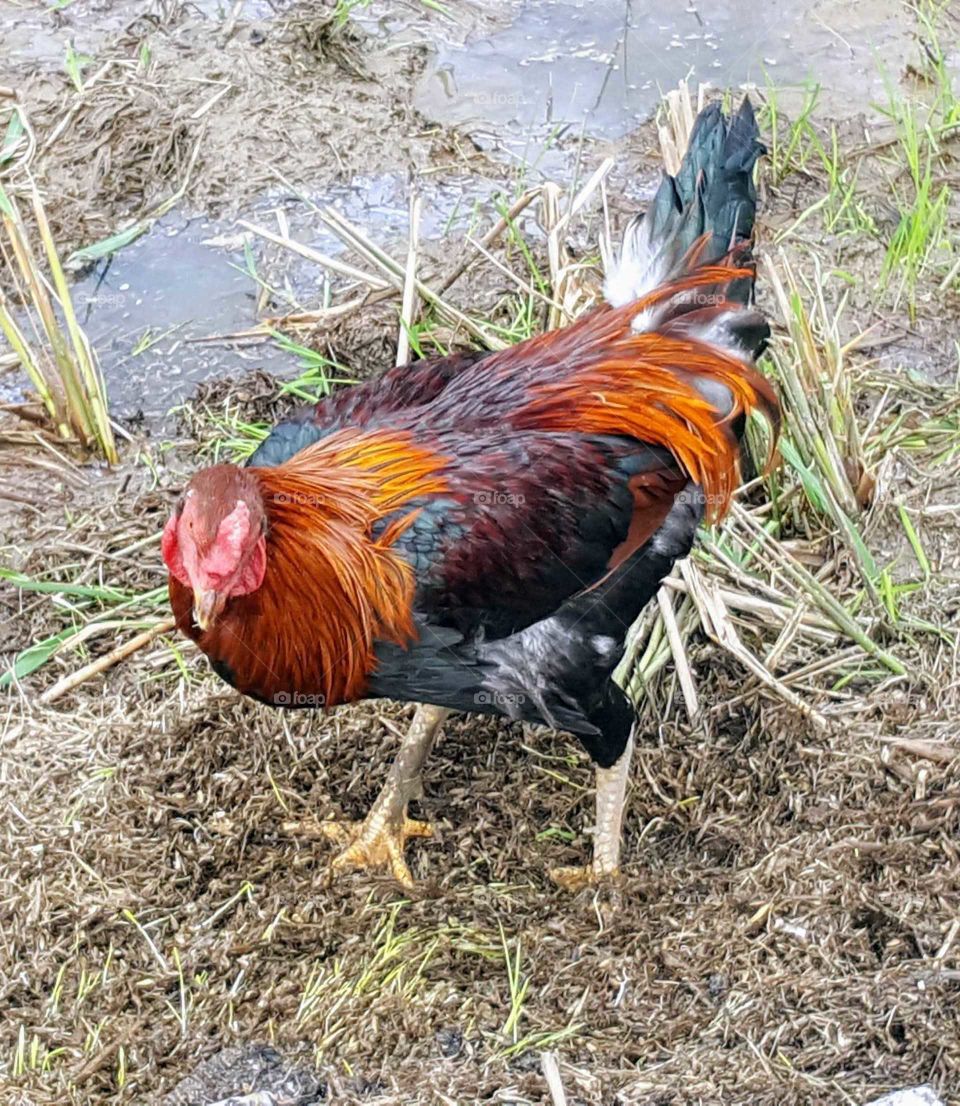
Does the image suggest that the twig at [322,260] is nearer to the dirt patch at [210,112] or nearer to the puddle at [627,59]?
the dirt patch at [210,112]

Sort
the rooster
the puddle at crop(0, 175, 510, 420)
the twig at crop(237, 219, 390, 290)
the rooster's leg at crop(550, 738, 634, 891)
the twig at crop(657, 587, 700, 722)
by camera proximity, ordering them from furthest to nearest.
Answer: the puddle at crop(0, 175, 510, 420) < the twig at crop(237, 219, 390, 290) < the twig at crop(657, 587, 700, 722) < the rooster's leg at crop(550, 738, 634, 891) < the rooster

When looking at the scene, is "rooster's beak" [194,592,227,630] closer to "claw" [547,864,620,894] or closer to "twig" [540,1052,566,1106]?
"twig" [540,1052,566,1106]

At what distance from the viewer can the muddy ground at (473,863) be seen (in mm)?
2736

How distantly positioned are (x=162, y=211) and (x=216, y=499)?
298 cm

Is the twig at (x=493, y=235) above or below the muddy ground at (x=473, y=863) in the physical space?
above

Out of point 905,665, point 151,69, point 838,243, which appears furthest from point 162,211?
point 905,665

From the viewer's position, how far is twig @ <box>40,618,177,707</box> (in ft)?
11.8

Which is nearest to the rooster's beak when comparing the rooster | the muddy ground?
the rooster

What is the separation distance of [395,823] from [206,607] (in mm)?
1169

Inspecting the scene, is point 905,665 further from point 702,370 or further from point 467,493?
point 467,493

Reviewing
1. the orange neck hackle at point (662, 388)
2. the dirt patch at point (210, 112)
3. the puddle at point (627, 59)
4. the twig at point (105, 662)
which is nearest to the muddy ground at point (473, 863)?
the twig at point (105, 662)

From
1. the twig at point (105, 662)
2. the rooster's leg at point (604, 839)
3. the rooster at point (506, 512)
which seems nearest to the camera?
the rooster at point (506, 512)

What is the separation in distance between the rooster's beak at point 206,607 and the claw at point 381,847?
109cm

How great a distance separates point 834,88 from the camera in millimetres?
5562
